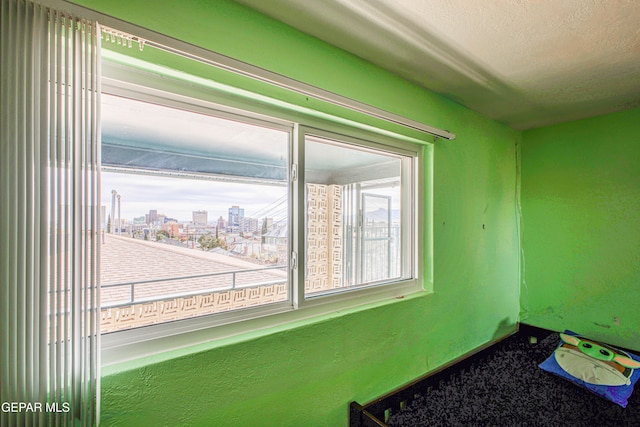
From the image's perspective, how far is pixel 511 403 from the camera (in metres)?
1.69

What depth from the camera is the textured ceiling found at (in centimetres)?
118

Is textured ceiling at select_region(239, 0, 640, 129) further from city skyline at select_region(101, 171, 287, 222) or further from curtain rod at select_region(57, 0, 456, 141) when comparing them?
city skyline at select_region(101, 171, 287, 222)

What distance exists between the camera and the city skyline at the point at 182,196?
44.7 inches

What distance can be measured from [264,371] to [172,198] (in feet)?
2.91

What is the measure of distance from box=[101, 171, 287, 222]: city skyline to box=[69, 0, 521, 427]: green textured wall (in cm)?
58

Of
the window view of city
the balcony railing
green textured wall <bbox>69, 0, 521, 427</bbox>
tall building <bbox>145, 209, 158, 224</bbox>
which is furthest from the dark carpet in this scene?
tall building <bbox>145, 209, 158, 224</bbox>

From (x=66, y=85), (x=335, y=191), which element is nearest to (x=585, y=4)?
(x=335, y=191)

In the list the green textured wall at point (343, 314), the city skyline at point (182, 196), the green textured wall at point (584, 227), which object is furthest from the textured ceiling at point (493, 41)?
the city skyline at point (182, 196)

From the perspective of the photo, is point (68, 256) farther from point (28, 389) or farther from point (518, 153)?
point (518, 153)

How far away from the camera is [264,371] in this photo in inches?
48.1

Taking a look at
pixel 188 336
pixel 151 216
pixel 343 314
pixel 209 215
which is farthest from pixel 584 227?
pixel 151 216

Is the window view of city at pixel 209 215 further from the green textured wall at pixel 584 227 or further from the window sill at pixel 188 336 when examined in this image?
the green textured wall at pixel 584 227

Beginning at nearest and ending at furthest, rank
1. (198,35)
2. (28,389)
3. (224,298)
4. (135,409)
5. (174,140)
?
(28,389) < (135,409) < (198,35) < (224,298) < (174,140)

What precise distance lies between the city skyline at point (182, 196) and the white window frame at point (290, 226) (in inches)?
8.7
